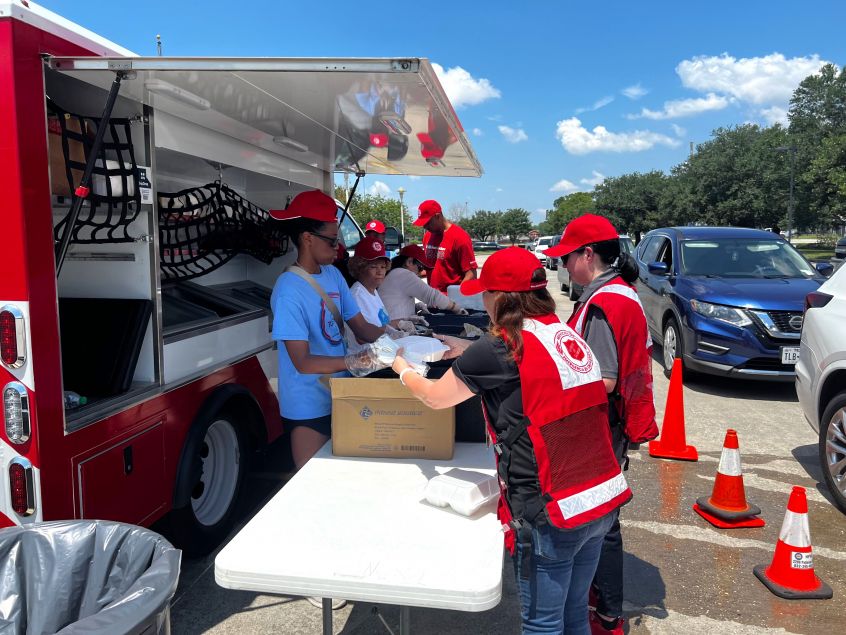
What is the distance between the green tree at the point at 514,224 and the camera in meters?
114

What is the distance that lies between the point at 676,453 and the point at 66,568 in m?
4.47

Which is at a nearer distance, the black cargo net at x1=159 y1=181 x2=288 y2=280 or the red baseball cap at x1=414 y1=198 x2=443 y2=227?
the black cargo net at x1=159 y1=181 x2=288 y2=280

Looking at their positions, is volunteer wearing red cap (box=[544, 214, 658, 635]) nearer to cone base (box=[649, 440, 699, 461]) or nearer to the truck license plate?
cone base (box=[649, 440, 699, 461])

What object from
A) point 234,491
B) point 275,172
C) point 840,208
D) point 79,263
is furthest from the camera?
point 840,208

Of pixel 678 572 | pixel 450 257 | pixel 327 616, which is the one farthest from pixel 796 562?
pixel 450 257

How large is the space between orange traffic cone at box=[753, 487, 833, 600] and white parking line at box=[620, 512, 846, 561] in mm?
441

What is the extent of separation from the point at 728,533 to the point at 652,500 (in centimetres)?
56

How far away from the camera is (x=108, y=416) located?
8.47 feet

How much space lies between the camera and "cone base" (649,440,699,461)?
513 cm

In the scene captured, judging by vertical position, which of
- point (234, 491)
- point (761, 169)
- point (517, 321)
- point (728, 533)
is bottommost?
point (728, 533)

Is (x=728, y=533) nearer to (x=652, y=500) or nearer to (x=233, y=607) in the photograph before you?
(x=652, y=500)

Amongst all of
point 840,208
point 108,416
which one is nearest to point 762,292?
point 108,416

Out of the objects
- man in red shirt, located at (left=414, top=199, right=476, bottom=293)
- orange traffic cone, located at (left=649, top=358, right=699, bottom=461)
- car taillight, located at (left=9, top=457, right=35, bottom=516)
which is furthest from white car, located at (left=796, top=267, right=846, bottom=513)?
car taillight, located at (left=9, top=457, right=35, bottom=516)

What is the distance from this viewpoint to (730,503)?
4035 millimetres
